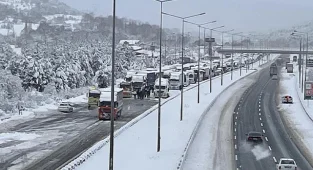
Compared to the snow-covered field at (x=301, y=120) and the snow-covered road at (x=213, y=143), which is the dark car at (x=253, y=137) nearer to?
the snow-covered road at (x=213, y=143)

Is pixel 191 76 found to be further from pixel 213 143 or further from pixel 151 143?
pixel 151 143

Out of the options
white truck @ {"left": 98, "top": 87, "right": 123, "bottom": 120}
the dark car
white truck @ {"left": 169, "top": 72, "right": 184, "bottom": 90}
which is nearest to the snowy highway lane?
white truck @ {"left": 98, "top": 87, "right": 123, "bottom": 120}

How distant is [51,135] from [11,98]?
23.7 m

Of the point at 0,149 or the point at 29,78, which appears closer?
the point at 0,149

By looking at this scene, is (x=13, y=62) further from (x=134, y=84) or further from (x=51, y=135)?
(x=51, y=135)

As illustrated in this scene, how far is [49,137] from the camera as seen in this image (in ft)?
129

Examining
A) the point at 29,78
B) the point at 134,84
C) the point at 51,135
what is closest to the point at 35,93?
the point at 29,78

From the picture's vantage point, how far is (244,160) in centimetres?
3353

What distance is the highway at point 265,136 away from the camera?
33.2 metres

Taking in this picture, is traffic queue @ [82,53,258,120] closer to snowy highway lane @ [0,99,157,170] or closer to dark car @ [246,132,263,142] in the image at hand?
snowy highway lane @ [0,99,157,170]

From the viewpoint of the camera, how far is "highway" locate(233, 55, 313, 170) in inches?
1309

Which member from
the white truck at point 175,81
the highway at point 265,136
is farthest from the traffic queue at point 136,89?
the highway at point 265,136

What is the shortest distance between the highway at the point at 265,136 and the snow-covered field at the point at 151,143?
12.5 ft

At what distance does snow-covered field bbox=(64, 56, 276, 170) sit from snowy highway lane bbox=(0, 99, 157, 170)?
172 centimetres
